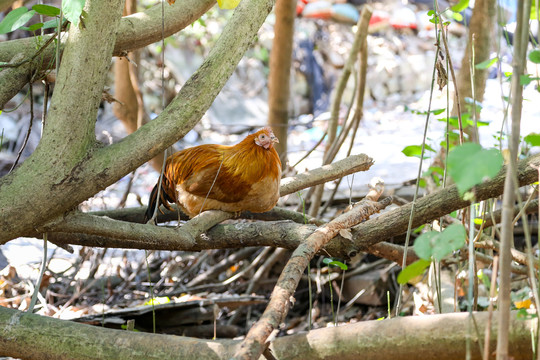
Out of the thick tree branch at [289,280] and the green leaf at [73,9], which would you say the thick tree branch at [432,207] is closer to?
the thick tree branch at [289,280]

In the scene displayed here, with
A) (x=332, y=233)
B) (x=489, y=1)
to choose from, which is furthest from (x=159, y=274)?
(x=489, y=1)

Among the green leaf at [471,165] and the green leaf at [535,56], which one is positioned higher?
the green leaf at [535,56]

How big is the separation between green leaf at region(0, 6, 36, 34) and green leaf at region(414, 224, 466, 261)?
1.32 m

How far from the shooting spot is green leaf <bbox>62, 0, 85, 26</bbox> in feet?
4.83

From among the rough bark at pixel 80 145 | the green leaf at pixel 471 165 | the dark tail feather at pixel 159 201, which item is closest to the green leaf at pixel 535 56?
the green leaf at pixel 471 165

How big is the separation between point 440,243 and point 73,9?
1.07 m

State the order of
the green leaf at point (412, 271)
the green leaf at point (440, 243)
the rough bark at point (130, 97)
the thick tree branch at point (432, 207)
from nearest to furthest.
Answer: the green leaf at point (440, 243)
the green leaf at point (412, 271)
the thick tree branch at point (432, 207)
the rough bark at point (130, 97)

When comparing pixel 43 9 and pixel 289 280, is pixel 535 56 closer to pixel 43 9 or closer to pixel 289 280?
pixel 289 280

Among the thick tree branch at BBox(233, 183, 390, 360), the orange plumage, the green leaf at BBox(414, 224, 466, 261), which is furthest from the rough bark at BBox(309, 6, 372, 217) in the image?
the green leaf at BBox(414, 224, 466, 261)

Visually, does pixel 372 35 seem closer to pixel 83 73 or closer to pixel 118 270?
pixel 118 270

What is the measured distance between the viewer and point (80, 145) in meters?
1.80

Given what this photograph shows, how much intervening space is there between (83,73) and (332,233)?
986mm

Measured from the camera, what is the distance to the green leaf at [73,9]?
1.47 meters

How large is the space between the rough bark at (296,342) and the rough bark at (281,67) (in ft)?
8.92
